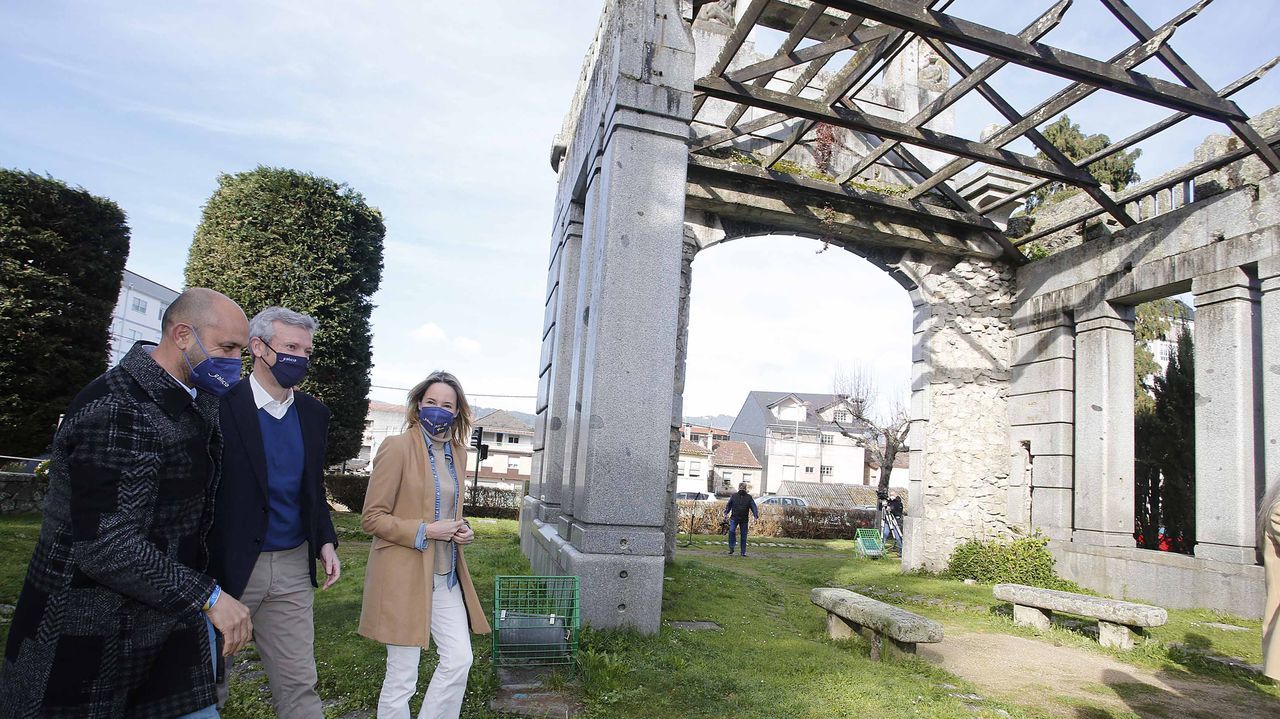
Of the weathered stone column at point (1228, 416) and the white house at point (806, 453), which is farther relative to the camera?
the white house at point (806, 453)

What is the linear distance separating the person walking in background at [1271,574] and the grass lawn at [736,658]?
2.24m

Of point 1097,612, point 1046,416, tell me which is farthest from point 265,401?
point 1046,416

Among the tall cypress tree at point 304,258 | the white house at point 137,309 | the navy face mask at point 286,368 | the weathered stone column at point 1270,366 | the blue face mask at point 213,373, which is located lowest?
the blue face mask at point 213,373

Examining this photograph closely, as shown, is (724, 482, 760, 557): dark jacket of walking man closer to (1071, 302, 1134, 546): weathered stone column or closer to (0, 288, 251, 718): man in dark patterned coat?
(1071, 302, 1134, 546): weathered stone column

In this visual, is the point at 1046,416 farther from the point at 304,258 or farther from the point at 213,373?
the point at 304,258

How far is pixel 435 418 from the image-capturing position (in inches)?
144

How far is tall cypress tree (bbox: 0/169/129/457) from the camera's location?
11711mm

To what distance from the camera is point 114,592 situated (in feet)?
6.64

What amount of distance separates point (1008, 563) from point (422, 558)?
966 cm

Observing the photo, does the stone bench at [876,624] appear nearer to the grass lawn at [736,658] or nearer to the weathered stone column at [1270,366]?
the grass lawn at [736,658]

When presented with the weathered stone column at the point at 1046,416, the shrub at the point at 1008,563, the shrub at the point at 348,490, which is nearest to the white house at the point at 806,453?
the shrub at the point at 348,490

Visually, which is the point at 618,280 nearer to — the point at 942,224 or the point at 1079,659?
the point at 1079,659

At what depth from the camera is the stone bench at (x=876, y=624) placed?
5.50 meters

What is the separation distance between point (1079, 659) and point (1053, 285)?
651cm
